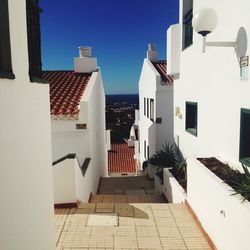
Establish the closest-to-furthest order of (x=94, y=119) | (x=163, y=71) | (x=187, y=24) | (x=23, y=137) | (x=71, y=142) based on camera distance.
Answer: (x=23, y=137) < (x=187, y=24) < (x=71, y=142) < (x=94, y=119) < (x=163, y=71)

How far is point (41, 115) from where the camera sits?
431cm

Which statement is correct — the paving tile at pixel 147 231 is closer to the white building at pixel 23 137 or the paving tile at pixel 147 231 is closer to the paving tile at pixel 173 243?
the paving tile at pixel 173 243

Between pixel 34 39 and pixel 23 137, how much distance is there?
5.47ft

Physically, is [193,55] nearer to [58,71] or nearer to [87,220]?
[87,220]

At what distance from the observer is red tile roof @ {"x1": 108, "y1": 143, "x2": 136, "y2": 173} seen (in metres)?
23.5

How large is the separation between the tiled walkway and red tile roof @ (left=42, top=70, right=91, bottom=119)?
3639 mm

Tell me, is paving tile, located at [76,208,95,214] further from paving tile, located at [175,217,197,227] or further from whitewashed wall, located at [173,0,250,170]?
whitewashed wall, located at [173,0,250,170]

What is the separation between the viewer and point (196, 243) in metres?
5.89

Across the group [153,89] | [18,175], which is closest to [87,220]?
[18,175]

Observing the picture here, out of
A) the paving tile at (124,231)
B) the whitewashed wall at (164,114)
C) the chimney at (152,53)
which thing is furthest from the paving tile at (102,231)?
the chimney at (152,53)

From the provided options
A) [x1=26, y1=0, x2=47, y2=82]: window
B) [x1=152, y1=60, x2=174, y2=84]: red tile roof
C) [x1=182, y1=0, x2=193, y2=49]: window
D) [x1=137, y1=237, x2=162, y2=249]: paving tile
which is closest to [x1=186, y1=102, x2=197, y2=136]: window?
[x1=182, y1=0, x2=193, y2=49]: window

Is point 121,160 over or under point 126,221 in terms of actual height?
under

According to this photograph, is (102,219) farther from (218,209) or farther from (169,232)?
(218,209)

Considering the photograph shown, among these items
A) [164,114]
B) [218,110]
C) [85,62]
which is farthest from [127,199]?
[85,62]
